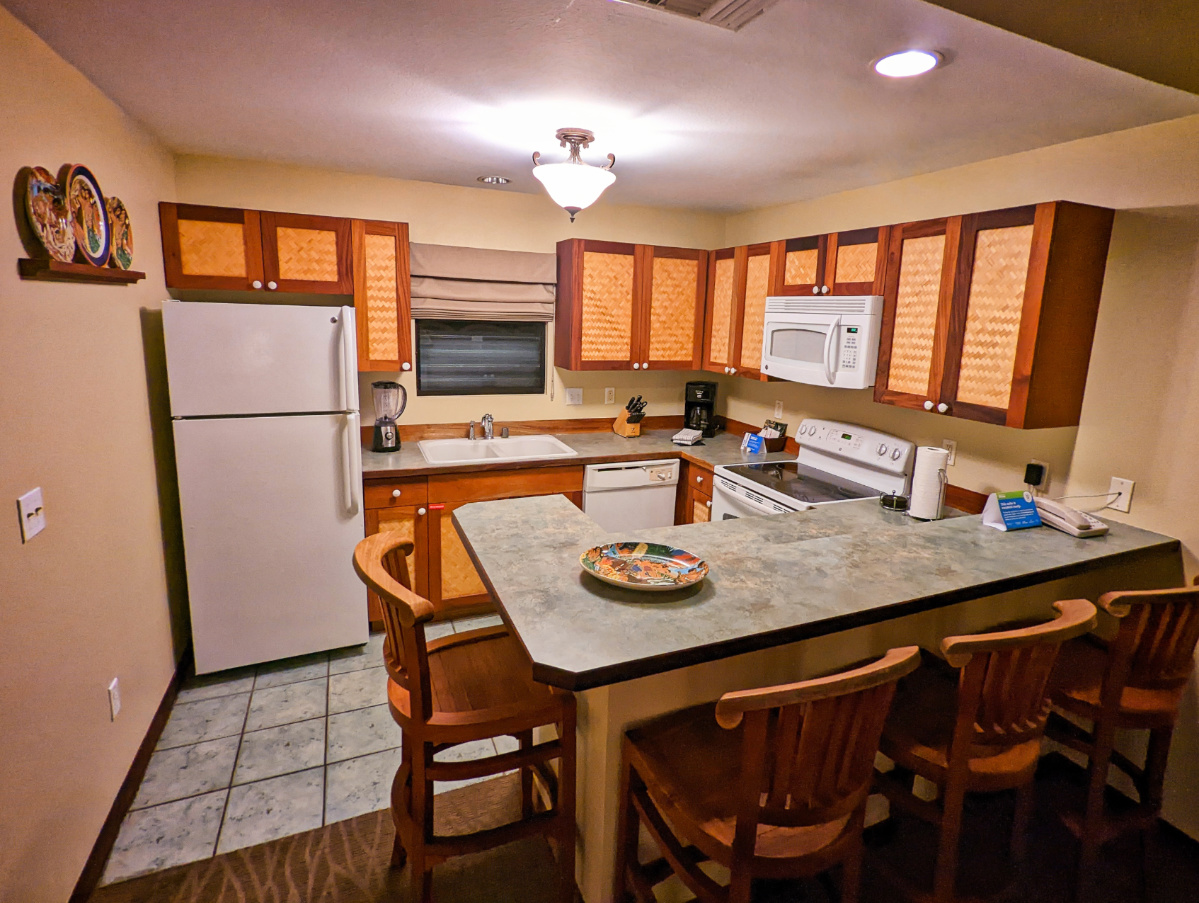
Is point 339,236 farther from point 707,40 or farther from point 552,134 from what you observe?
point 707,40

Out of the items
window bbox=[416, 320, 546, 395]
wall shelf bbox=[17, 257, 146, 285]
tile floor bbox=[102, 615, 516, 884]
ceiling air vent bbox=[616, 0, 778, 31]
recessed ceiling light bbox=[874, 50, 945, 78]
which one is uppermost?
recessed ceiling light bbox=[874, 50, 945, 78]

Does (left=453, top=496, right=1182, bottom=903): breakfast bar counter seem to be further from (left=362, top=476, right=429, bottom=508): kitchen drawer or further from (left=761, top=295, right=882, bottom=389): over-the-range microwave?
(left=362, top=476, right=429, bottom=508): kitchen drawer

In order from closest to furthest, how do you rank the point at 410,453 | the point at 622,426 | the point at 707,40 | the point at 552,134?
the point at 707,40 → the point at 552,134 → the point at 410,453 → the point at 622,426

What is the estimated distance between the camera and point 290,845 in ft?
6.59

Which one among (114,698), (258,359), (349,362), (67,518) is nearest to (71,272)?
(67,518)

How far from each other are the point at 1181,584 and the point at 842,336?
148 cm

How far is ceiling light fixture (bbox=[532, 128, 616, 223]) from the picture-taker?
88.1 inches

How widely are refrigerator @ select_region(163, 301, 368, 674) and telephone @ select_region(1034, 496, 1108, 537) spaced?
2826 mm

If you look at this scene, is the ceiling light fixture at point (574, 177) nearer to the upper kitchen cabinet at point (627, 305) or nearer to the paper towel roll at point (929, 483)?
the upper kitchen cabinet at point (627, 305)

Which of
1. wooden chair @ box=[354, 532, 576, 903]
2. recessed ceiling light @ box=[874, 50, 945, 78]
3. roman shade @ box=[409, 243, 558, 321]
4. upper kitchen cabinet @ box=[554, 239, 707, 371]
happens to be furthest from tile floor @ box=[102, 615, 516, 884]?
recessed ceiling light @ box=[874, 50, 945, 78]

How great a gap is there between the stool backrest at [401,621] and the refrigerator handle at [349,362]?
1432mm

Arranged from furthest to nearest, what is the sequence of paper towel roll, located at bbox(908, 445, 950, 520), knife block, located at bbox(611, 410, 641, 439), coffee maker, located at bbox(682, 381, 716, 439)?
coffee maker, located at bbox(682, 381, 716, 439) < knife block, located at bbox(611, 410, 641, 439) < paper towel roll, located at bbox(908, 445, 950, 520)

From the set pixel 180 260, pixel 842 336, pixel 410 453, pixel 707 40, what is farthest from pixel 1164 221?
pixel 180 260

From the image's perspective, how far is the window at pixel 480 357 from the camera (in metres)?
3.75
